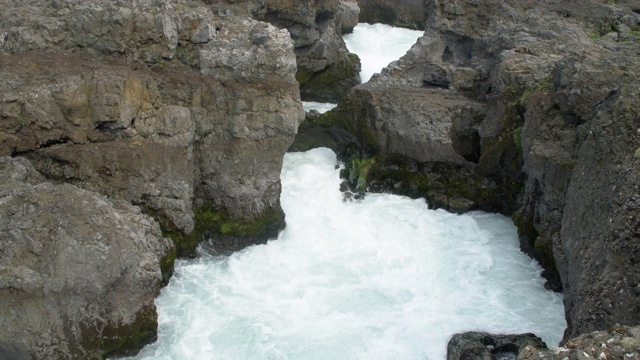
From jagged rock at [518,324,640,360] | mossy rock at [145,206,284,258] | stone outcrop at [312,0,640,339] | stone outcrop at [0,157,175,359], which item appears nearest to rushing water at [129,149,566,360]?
mossy rock at [145,206,284,258]

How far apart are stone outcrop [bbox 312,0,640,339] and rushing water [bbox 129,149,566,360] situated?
1.13 metres

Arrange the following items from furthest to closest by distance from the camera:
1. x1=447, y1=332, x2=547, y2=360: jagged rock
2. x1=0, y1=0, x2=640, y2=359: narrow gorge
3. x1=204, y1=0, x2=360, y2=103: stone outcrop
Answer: x1=204, y1=0, x2=360, y2=103: stone outcrop
x1=447, y1=332, x2=547, y2=360: jagged rock
x1=0, y1=0, x2=640, y2=359: narrow gorge

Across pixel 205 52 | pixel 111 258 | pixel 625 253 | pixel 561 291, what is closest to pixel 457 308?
Answer: pixel 561 291

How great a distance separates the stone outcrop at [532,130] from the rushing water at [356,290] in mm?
1130

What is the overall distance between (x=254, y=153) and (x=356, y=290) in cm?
481

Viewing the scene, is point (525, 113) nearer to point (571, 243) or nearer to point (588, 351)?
point (571, 243)

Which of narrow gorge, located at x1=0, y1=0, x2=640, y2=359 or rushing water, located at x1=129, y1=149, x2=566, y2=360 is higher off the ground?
narrow gorge, located at x1=0, y1=0, x2=640, y2=359

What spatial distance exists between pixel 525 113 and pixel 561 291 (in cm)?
517

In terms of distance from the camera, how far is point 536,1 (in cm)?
2611

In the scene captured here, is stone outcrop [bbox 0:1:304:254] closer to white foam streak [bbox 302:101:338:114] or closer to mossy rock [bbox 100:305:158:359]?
mossy rock [bbox 100:305:158:359]

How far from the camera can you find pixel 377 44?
111ft

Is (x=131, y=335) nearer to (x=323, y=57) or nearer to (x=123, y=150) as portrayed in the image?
(x=123, y=150)

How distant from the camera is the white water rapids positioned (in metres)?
15.1

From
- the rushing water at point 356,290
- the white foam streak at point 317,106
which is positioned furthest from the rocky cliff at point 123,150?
the white foam streak at point 317,106
